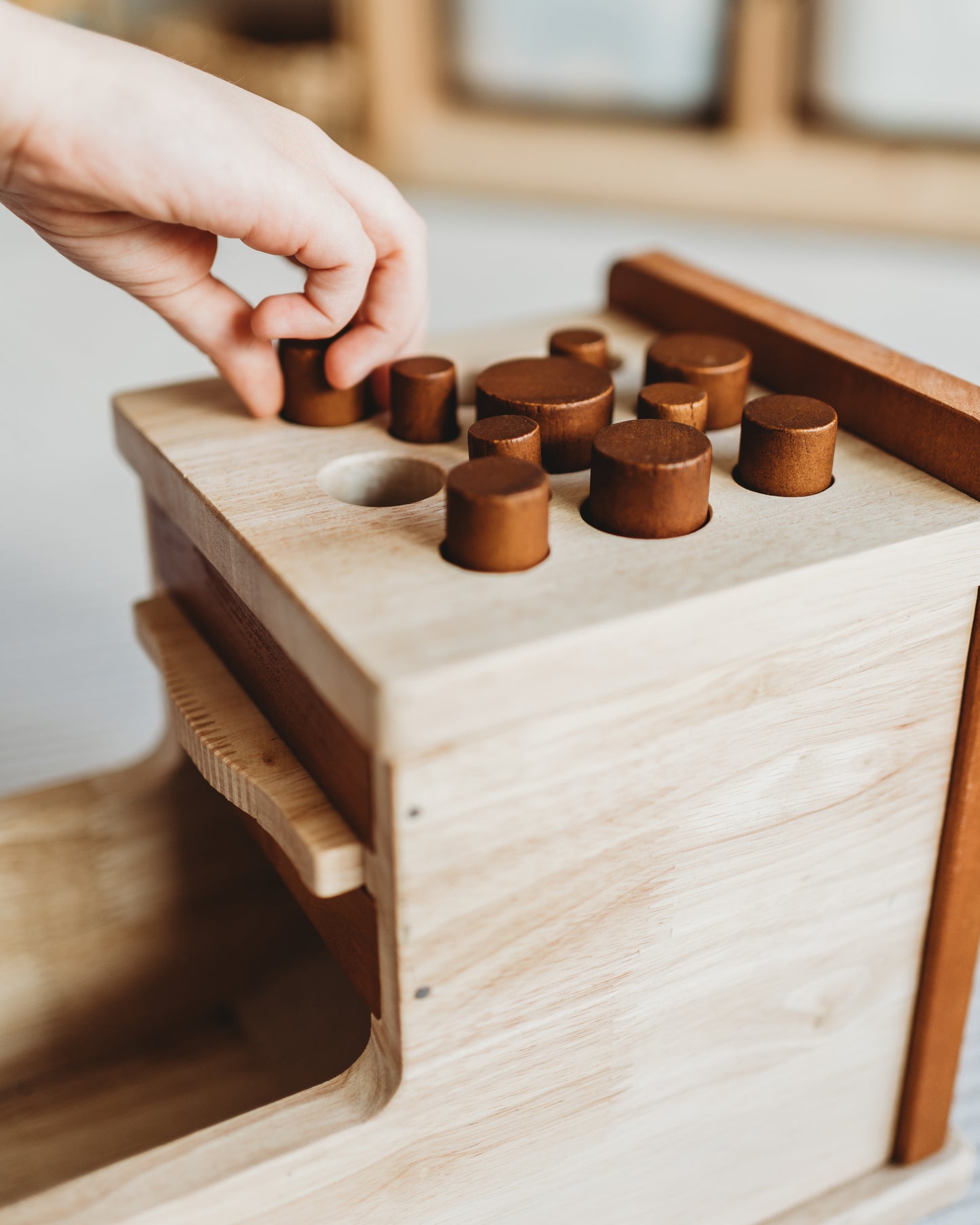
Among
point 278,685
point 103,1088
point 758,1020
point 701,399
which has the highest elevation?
point 701,399

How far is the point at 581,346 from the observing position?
66cm

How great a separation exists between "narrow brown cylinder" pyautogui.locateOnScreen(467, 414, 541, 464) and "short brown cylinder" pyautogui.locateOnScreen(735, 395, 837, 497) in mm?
Result: 94

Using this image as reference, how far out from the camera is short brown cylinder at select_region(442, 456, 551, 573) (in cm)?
46

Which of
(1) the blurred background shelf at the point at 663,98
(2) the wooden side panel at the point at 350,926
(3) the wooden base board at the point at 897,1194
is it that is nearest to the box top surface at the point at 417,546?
(2) the wooden side panel at the point at 350,926

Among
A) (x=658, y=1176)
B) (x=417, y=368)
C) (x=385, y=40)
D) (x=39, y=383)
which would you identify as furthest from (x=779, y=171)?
(x=658, y=1176)

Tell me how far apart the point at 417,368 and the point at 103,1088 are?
44 centimetres

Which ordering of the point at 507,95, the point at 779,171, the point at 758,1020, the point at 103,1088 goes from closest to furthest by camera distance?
the point at 758,1020 → the point at 103,1088 → the point at 779,171 → the point at 507,95

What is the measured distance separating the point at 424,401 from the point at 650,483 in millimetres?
150

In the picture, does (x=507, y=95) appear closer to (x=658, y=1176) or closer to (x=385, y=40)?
(x=385, y=40)

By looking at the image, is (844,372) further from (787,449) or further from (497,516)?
(497,516)

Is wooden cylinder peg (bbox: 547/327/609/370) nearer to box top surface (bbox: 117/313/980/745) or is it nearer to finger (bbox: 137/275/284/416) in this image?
box top surface (bbox: 117/313/980/745)

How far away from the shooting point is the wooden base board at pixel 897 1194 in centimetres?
66

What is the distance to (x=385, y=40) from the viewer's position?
249cm

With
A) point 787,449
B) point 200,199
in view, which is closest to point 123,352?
point 200,199
